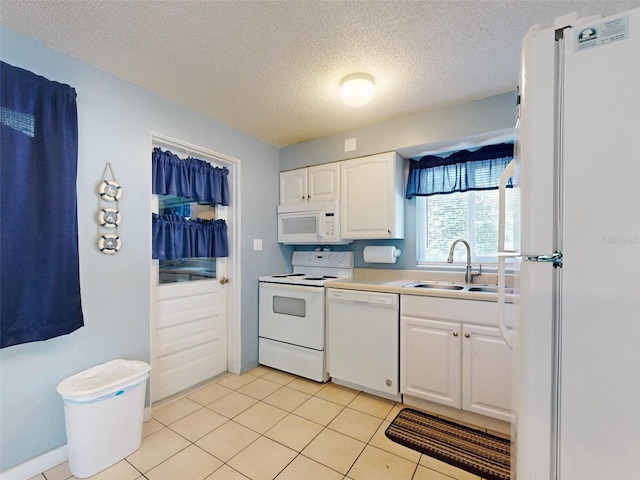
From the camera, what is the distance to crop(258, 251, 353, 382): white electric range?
8.45ft

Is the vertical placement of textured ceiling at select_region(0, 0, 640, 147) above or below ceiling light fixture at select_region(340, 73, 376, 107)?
above

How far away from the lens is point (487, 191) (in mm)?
2527

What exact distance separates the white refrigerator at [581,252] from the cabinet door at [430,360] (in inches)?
52.5

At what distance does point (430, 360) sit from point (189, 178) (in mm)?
2418

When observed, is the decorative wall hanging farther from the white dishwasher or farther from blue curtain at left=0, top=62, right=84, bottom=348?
the white dishwasher

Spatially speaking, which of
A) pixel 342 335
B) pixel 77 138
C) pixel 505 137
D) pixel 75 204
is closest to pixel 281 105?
pixel 77 138

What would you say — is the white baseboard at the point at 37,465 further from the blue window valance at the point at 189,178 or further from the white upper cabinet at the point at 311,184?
the white upper cabinet at the point at 311,184

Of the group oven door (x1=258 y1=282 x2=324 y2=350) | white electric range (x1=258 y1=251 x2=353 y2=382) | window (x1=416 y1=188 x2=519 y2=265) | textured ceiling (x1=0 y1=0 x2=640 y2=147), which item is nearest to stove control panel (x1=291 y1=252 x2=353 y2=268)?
white electric range (x1=258 y1=251 x2=353 y2=382)

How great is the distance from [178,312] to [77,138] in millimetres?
1446

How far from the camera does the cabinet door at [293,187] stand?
3094 millimetres

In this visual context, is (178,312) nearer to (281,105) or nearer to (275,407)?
→ (275,407)

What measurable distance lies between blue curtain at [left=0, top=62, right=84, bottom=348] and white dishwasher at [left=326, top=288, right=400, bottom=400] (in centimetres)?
179

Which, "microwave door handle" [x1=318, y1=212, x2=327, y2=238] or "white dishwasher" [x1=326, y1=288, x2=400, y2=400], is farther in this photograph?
"microwave door handle" [x1=318, y1=212, x2=327, y2=238]

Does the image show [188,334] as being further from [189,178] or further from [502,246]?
[502,246]
